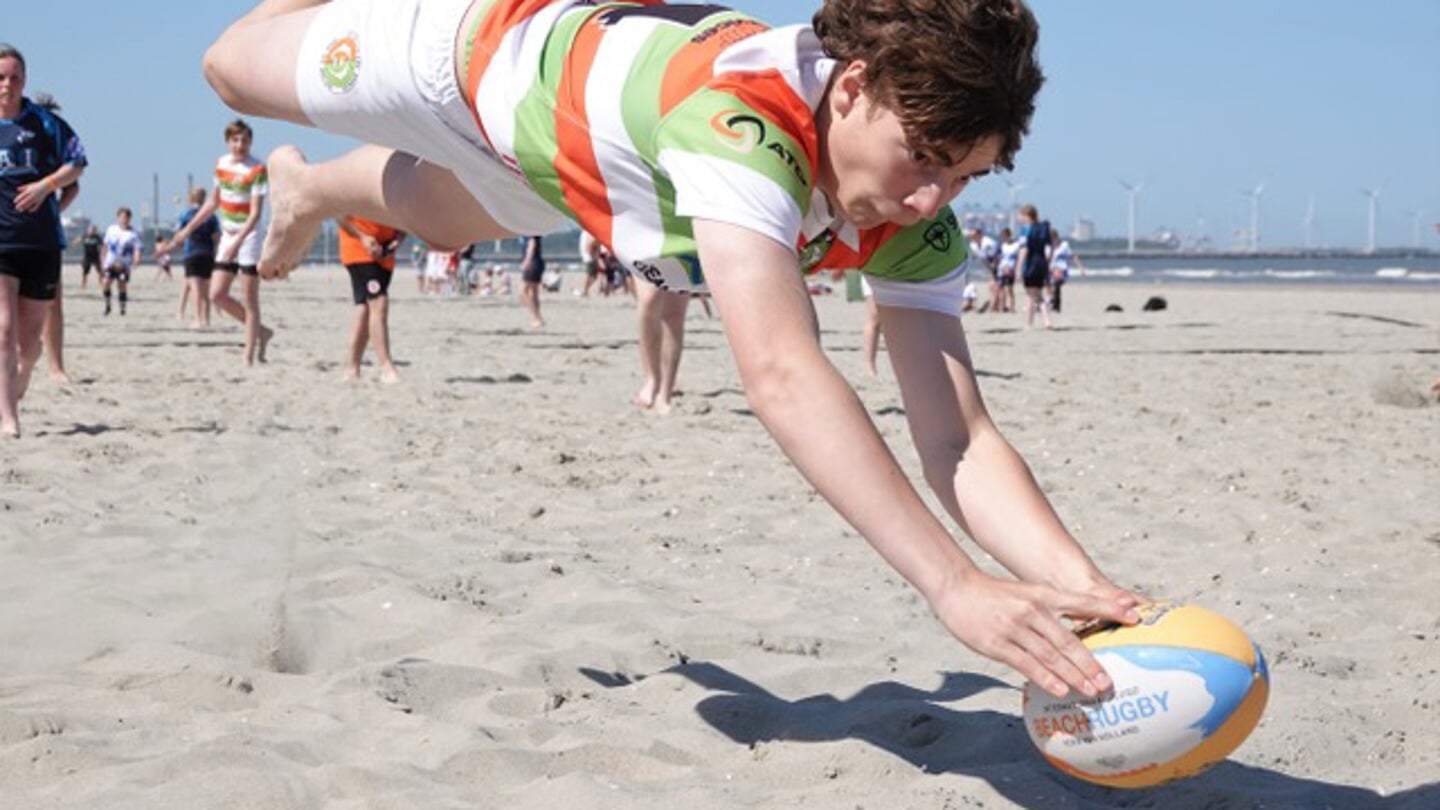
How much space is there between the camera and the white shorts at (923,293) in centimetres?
316

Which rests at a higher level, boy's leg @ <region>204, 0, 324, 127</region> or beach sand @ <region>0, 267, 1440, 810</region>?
boy's leg @ <region>204, 0, 324, 127</region>

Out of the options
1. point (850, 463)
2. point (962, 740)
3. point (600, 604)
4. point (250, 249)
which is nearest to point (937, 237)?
point (850, 463)

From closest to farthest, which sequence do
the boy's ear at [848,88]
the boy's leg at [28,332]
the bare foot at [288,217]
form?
the boy's ear at [848,88], the bare foot at [288,217], the boy's leg at [28,332]

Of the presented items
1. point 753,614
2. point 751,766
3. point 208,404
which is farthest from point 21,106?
point 751,766

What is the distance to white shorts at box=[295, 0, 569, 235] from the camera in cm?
337

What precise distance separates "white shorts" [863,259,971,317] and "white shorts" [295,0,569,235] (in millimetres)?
786

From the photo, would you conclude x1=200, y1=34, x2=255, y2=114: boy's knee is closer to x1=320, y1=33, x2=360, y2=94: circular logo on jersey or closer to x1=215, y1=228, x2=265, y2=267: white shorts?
x1=320, y1=33, x2=360, y2=94: circular logo on jersey

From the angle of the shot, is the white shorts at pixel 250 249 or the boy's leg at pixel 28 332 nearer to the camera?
the boy's leg at pixel 28 332

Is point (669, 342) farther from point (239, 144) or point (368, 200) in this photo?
point (368, 200)

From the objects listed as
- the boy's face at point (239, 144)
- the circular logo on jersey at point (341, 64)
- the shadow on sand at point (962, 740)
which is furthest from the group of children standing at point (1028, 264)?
the circular logo on jersey at point (341, 64)

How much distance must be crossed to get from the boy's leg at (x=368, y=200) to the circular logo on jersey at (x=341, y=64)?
1.62 ft

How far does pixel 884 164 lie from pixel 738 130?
26 centimetres

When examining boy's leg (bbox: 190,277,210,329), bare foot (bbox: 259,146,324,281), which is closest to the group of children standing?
boy's leg (bbox: 190,277,210,329)

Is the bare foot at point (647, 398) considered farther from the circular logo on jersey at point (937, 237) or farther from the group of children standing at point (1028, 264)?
the group of children standing at point (1028, 264)
